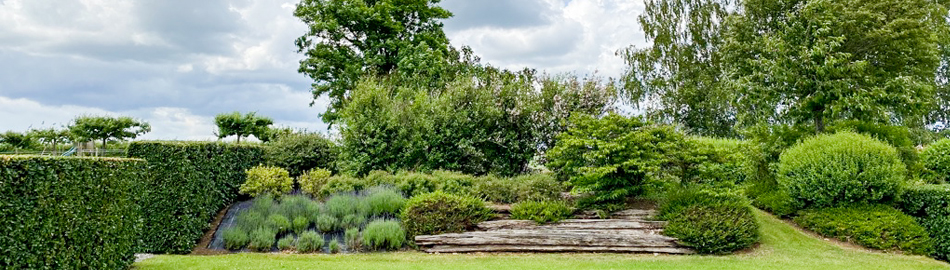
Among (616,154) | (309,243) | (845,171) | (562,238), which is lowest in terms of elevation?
(309,243)

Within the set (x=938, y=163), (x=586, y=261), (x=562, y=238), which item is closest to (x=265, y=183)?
(x=562, y=238)

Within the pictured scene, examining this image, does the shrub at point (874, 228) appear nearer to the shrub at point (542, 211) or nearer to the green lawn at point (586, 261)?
the green lawn at point (586, 261)

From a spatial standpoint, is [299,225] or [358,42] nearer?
[299,225]

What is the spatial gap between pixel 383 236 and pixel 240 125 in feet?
48.5

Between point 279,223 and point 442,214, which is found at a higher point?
point 442,214

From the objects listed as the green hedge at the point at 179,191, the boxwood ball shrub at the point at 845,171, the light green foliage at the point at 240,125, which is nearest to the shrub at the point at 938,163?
the boxwood ball shrub at the point at 845,171

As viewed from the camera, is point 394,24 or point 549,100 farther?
point 394,24

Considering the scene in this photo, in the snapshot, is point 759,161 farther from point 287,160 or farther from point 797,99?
point 287,160

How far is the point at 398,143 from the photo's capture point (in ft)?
54.2

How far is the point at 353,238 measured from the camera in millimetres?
12203

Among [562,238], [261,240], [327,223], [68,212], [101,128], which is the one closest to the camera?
[68,212]

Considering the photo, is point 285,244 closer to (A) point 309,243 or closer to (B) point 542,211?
(A) point 309,243

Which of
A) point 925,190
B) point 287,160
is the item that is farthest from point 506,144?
point 925,190

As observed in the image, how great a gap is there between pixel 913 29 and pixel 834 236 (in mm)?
9747
